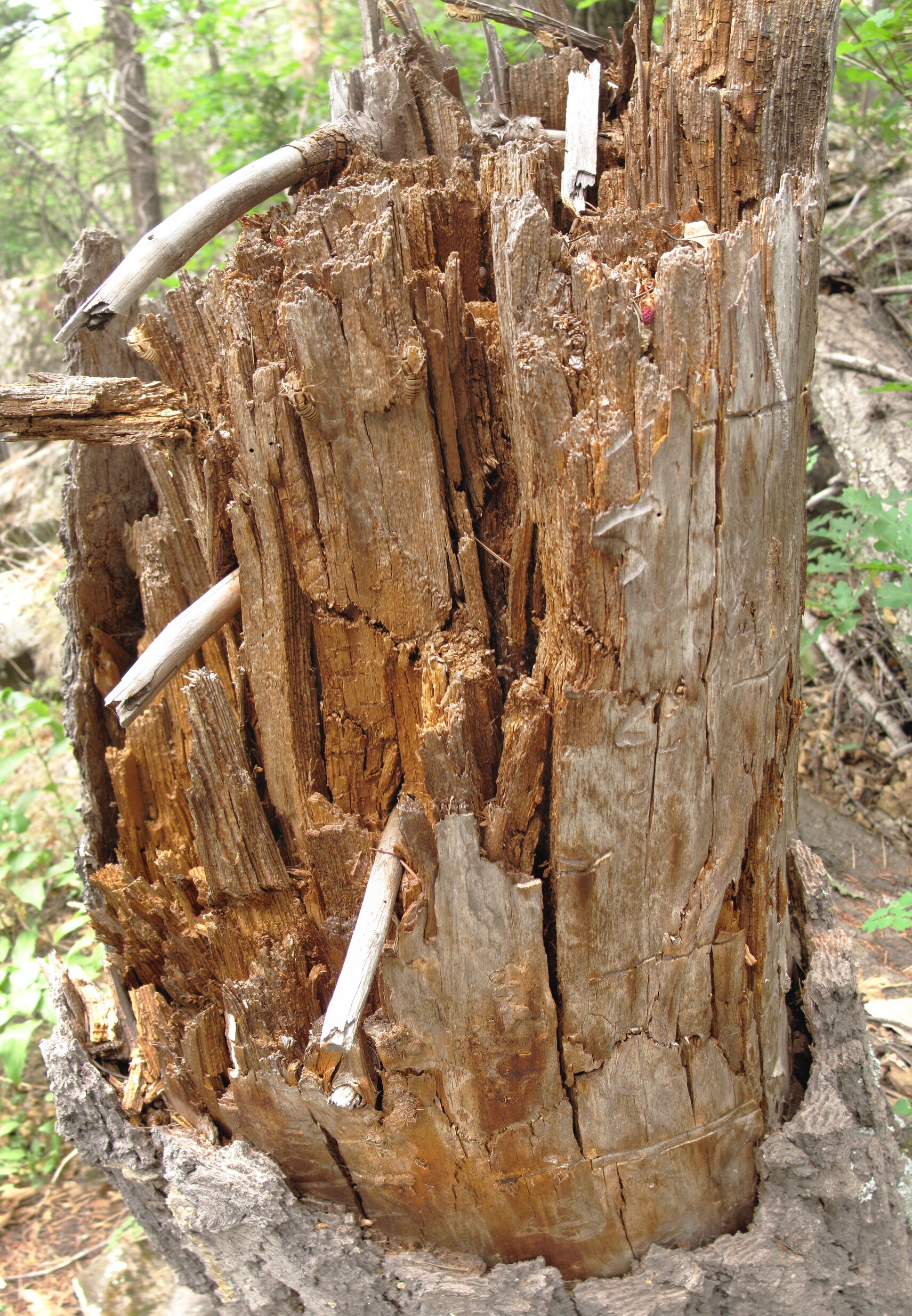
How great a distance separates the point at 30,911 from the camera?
4414 millimetres

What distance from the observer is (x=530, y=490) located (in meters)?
1.46

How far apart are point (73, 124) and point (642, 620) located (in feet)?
35.5

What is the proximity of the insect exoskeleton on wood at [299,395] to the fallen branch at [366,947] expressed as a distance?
73cm

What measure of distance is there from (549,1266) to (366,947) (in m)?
0.92

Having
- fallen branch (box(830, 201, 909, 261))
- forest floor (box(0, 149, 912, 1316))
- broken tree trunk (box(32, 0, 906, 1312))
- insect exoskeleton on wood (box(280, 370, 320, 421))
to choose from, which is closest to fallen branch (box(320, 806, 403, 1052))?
broken tree trunk (box(32, 0, 906, 1312))

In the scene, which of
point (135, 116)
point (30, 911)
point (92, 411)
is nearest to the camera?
point (92, 411)

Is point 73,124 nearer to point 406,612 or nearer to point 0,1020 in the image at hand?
point 0,1020

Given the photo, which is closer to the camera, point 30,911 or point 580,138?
point 580,138

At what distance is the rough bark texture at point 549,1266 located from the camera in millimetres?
1756

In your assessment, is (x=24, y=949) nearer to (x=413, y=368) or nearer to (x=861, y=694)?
(x=413, y=368)

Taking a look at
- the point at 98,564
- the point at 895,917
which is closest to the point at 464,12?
the point at 98,564

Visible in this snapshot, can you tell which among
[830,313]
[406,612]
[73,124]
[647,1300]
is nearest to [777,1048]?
[647,1300]

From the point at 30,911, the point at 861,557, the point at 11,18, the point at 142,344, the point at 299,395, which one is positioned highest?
the point at 11,18

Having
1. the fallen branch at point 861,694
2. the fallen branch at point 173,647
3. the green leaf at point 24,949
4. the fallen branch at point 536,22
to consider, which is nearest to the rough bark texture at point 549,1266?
Answer: the fallen branch at point 173,647
